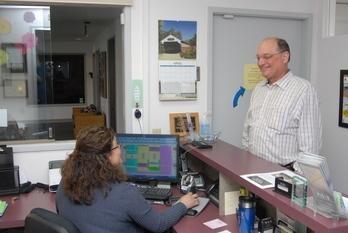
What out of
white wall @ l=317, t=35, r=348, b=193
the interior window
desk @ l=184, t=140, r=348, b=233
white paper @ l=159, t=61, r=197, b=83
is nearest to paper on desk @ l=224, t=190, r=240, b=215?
desk @ l=184, t=140, r=348, b=233

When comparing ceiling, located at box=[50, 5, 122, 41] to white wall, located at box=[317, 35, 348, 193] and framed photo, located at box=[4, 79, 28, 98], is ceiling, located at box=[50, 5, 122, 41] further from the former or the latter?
white wall, located at box=[317, 35, 348, 193]

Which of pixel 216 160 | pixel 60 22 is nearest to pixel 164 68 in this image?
pixel 216 160

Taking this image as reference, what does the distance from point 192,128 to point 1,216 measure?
1.56 m

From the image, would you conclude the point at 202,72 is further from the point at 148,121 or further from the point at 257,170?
the point at 257,170

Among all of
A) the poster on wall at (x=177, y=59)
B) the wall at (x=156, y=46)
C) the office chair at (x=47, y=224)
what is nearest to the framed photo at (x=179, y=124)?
the wall at (x=156, y=46)

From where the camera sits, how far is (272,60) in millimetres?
2379

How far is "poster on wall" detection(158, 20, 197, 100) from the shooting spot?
10.0 ft

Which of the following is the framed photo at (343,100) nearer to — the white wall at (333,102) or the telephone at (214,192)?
the white wall at (333,102)

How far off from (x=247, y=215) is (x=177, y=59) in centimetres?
167

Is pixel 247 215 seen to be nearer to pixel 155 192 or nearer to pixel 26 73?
pixel 155 192

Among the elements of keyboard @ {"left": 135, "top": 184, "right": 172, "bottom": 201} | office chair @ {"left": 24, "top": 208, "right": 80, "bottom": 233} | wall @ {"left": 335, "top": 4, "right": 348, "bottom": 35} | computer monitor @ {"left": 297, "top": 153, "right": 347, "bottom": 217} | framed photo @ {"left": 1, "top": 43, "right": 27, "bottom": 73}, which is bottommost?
keyboard @ {"left": 135, "top": 184, "right": 172, "bottom": 201}

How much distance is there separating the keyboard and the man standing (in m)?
0.67

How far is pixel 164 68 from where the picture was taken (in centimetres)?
307

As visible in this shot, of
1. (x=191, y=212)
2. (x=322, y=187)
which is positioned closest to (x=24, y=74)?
(x=191, y=212)
